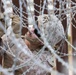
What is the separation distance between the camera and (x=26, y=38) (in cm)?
238

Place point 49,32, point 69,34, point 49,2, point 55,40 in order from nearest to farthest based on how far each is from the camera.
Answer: point 49,32 → point 55,40 → point 49,2 → point 69,34

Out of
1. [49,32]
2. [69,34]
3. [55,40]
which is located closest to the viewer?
[49,32]

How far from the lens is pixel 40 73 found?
240 centimetres

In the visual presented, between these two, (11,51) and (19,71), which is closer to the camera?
(11,51)

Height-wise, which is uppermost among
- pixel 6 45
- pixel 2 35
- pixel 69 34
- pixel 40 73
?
pixel 69 34

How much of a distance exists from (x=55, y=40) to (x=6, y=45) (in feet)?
1.41

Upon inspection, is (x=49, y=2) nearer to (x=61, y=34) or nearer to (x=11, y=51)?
(x=61, y=34)

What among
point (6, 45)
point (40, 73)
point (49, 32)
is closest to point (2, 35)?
point (6, 45)

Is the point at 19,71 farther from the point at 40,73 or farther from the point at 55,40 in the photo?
the point at 55,40

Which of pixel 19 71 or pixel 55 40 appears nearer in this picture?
pixel 55 40

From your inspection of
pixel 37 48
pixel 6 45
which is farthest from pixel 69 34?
pixel 6 45

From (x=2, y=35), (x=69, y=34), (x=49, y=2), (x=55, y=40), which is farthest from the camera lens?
(x=69, y=34)

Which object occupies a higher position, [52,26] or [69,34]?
[69,34]

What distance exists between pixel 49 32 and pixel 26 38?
373mm
